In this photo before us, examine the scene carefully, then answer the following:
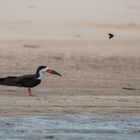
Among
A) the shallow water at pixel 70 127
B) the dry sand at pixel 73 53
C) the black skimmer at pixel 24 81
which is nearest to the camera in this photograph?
the shallow water at pixel 70 127

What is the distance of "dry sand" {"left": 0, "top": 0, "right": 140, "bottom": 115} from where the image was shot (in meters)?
13.8

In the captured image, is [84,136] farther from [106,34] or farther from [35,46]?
[106,34]

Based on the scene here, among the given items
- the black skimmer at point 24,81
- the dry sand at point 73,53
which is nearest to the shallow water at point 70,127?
the dry sand at point 73,53

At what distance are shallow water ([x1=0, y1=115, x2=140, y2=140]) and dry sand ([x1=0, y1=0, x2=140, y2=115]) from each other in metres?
0.40

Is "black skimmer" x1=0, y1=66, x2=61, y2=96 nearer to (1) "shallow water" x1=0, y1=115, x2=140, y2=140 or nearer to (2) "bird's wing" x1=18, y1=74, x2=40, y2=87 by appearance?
(2) "bird's wing" x1=18, y1=74, x2=40, y2=87

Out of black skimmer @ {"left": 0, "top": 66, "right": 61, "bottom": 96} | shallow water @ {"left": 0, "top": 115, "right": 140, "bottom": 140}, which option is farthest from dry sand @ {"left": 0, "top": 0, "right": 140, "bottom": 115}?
shallow water @ {"left": 0, "top": 115, "right": 140, "bottom": 140}

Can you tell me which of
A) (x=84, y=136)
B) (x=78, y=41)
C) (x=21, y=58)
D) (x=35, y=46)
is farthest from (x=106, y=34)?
(x=84, y=136)

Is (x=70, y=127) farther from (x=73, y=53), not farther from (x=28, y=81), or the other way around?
(x=73, y=53)

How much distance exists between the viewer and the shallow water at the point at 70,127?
1160 cm

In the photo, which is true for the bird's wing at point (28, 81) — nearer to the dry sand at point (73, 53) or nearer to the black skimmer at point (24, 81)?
the black skimmer at point (24, 81)

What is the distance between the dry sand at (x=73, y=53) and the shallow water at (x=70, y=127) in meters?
0.40

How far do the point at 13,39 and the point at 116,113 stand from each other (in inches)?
368

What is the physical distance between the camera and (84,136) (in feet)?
38.3

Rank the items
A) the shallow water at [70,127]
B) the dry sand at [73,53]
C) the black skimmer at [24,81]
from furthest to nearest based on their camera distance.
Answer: the black skimmer at [24,81], the dry sand at [73,53], the shallow water at [70,127]
